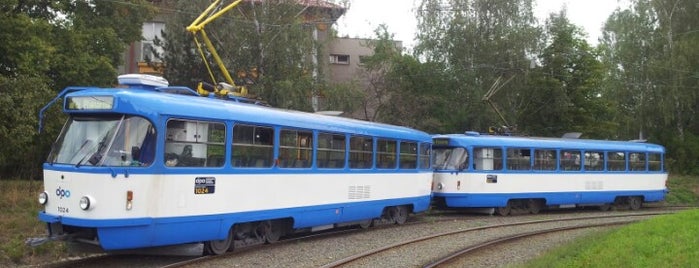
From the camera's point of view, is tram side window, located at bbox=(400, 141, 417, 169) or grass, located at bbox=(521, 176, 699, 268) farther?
tram side window, located at bbox=(400, 141, 417, 169)

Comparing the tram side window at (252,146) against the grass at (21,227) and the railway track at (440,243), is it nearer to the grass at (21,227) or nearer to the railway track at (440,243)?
the railway track at (440,243)

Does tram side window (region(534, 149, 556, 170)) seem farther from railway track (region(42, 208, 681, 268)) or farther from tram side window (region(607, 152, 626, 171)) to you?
railway track (region(42, 208, 681, 268))

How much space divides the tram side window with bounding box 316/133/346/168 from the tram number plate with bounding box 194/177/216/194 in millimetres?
2958

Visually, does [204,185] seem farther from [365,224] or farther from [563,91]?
[563,91]

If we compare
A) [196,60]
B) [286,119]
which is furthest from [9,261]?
[196,60]

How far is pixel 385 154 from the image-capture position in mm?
14547

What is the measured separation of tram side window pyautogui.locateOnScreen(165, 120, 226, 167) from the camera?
353 inches

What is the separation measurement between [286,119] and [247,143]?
1.09 metres

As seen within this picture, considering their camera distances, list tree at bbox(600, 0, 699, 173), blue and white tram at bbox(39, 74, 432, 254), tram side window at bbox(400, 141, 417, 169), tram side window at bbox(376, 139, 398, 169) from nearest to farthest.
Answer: blue and white tram at bbox(39, 74, 432, 254) → tram side window at bbox(376, 139, 398, 169) → tram side window at bbox(400, 141, 417, 169) → tree at bbox(600, 0, 699, 173)

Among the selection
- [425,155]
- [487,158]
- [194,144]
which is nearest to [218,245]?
[194,144]

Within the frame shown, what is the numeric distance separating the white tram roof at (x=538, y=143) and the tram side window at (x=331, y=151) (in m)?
6.29

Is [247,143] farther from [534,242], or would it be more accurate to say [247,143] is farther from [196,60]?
[196,60]

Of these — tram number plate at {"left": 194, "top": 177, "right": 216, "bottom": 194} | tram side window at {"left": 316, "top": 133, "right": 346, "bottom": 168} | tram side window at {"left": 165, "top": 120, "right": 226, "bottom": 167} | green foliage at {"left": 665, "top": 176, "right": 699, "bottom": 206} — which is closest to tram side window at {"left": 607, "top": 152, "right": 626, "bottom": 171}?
green foliage at {"left": 665, "top": 176, "right": 699, "bottom": 206}

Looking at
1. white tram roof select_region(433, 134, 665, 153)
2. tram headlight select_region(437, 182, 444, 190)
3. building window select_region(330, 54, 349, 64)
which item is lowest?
tram headlight select_region(437, 182, 444, 190)
